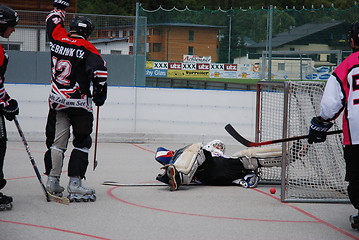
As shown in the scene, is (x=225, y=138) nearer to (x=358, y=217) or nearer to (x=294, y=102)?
(x=294, y=102)

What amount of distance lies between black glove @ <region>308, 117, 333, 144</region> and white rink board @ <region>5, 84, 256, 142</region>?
21.0ft

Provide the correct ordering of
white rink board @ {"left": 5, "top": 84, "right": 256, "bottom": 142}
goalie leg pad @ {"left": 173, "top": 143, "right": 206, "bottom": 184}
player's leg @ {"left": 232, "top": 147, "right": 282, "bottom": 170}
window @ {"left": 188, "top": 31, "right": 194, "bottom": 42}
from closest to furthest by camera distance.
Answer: goalie leg pad @ {"left": 173, "top": 143, "right": 206, "bottom": 184}, player's leg @ {"left": 232, "top": 147, "right": 282, "bottom": 170}, white rink board @ {"left": 5, "top": 84, "right": 256, "bottom": 142}, window @ {"left": 188, "top": 31, "right": 194, "bottom": 42}

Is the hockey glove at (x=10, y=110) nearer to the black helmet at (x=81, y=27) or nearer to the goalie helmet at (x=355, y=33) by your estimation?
the black helmet at (x=81, y=27)

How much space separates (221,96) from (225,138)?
32.6 inches

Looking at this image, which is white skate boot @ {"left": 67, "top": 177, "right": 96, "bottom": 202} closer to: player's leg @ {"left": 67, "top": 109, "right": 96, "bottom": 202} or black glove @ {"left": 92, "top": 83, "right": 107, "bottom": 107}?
player's leg @ {"left": 67, "top": 109, "right": 96, "bottom": 202}

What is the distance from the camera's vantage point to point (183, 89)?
11914mm

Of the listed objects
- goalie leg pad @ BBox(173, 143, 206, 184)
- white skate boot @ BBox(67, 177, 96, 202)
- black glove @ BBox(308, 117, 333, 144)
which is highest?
black glove @ BBox(308, 117, 333, 144)

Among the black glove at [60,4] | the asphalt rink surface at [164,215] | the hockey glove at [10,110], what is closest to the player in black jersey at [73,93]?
the black glove at [60,4]

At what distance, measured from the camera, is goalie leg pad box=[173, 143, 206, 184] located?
680 centimetres

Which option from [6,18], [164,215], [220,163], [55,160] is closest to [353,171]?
[164,215]

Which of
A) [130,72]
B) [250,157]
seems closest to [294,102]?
[250,157]

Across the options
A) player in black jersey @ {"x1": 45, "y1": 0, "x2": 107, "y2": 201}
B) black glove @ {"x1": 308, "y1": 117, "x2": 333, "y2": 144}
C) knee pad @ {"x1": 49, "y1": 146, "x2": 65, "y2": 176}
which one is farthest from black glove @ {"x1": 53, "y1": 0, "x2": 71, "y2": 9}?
black glove @ {"x1": 308, "y1": 117, "x2": 333, "y2": 144}

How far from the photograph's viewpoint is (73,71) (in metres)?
6.04

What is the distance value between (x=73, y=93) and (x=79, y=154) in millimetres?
629
